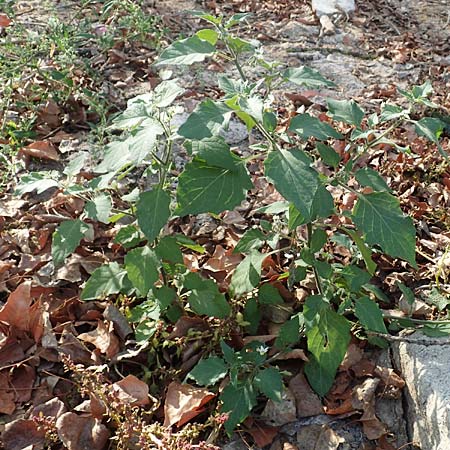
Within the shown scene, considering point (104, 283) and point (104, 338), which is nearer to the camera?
point (104, 283)

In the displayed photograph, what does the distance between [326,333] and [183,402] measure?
0.53 m

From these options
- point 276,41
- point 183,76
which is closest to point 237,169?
point 183,76

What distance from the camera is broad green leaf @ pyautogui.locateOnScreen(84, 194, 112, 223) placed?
6.44 feet

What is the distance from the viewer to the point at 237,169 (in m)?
1.82

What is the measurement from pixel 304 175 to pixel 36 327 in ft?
4.00

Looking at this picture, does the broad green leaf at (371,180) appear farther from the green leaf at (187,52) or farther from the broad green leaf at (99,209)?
the broad green leaf at (99,209)

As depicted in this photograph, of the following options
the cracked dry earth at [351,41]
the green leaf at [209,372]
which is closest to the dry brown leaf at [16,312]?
the green leaf at [209,372]

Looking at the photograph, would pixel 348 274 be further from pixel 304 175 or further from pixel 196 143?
pixel 196 143

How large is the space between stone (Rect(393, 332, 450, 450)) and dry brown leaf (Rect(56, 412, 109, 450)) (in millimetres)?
1030

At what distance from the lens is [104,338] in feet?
7.48

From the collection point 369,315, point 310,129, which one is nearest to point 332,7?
point 310,129

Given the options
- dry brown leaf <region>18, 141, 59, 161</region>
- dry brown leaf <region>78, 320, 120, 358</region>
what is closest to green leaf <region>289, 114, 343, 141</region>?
dry brown leaf <region>78, 320, 120, 358</region>

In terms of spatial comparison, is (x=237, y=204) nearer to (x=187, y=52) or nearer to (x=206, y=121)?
(x=206, y=121)

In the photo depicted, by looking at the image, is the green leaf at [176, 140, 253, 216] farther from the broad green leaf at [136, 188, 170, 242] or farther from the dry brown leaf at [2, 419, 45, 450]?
the dry brown leaf at [2, 419, 45, 450]
